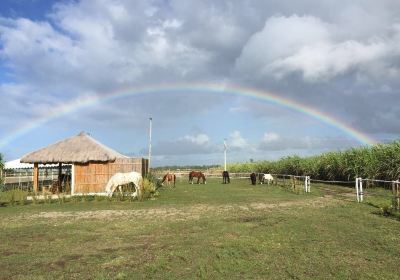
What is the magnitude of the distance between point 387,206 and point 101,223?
10.1m

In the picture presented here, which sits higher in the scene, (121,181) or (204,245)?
(121,181)

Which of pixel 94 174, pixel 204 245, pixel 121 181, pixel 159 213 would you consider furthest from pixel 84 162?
pixel 204 245

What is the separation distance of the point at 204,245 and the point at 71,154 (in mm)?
19749

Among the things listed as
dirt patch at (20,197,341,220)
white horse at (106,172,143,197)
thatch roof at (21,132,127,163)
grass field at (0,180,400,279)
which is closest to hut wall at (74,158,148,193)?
thatch roof at (21,132,127,163)

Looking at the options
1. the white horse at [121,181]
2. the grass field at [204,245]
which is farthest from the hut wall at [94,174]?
the grass field at [204,245]

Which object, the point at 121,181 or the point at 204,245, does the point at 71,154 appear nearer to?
the point at 121,181

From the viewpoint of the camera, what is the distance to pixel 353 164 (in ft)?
115

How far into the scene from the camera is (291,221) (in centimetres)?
1382

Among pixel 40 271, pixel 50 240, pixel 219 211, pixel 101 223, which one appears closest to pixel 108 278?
pixel 40 271

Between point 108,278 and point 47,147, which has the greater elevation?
Answer: point 47,147

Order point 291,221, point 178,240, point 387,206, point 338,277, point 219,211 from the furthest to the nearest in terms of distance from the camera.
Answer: point 219,211 → point 387,206 → point 291,221 → point 178,240 → point 338,277

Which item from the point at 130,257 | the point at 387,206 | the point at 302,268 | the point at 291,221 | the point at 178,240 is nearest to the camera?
the point at 302,268

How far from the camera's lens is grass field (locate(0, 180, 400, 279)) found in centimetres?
764

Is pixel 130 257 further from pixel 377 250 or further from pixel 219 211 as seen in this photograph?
pixel 219 211
